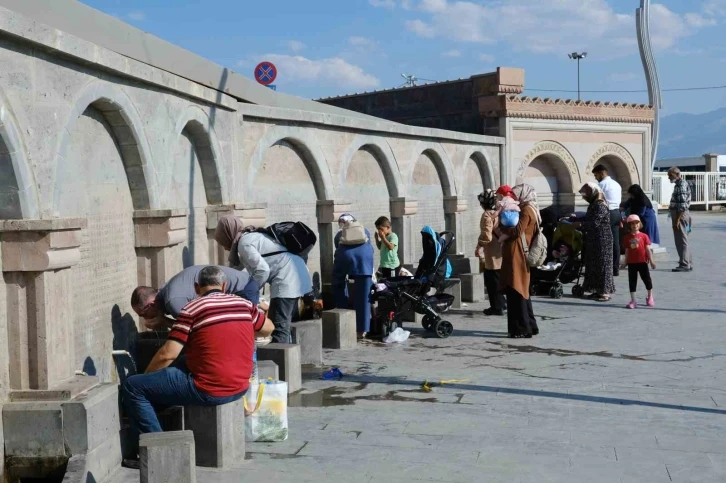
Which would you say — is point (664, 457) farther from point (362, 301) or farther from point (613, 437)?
point (362, 301)

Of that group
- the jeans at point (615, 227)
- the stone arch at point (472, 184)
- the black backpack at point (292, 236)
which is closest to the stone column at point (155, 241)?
the black backpack at point (292, 236)

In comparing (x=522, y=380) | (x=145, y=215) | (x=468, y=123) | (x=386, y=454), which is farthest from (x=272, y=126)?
(x=468, y=123)

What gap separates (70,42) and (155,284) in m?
2.56

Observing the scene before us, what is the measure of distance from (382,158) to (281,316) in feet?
20.9

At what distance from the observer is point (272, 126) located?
1145cm

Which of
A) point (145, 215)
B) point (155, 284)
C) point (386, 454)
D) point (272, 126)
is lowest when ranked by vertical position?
point (386, 454)

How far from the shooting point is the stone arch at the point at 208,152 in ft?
30.9

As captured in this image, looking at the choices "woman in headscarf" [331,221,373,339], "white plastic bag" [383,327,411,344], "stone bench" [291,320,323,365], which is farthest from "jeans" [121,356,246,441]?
"woman in headscarf" [331,221,373,339]

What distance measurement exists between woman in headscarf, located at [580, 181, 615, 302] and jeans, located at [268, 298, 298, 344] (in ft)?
21.7

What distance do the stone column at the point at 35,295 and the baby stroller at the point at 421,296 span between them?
17.9ft

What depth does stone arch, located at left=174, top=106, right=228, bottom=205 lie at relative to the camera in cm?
941

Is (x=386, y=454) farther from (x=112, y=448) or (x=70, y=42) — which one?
(x=70, y=42)

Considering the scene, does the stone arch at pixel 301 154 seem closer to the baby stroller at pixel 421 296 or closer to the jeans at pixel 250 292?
the baby stroller at pixel 421 296

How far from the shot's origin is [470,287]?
14258 mm
